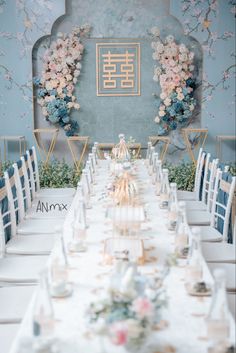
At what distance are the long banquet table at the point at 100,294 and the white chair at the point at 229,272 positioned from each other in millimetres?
429

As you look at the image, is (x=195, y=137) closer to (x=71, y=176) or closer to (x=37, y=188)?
(x=71, y=176)

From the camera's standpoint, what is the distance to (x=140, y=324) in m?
1.93

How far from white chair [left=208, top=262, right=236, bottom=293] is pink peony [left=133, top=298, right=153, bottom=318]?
5.28 ft

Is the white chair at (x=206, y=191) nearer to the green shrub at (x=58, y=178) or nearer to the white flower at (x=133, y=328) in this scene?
the green shrub at (x=58, y=178)

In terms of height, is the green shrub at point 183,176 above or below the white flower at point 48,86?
below

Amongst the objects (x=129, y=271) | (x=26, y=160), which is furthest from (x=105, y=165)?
(x=129, y=271)

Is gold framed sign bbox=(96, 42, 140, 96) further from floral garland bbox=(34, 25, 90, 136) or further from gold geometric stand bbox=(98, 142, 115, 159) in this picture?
gold geometric stand bbox=(98, 142, 115, 159)

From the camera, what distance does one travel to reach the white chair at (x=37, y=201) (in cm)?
528

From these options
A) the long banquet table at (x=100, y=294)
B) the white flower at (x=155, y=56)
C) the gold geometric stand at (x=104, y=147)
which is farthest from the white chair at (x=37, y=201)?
the white flower at (x=155, y=56)

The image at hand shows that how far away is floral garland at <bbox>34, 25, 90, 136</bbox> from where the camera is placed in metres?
8.55

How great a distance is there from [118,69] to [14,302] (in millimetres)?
6005

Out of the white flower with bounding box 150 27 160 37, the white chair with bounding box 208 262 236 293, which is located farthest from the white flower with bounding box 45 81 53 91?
the white chair with bounding box 208 262 236 293

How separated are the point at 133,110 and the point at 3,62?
6.67 feet

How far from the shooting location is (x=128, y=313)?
6.43ft
